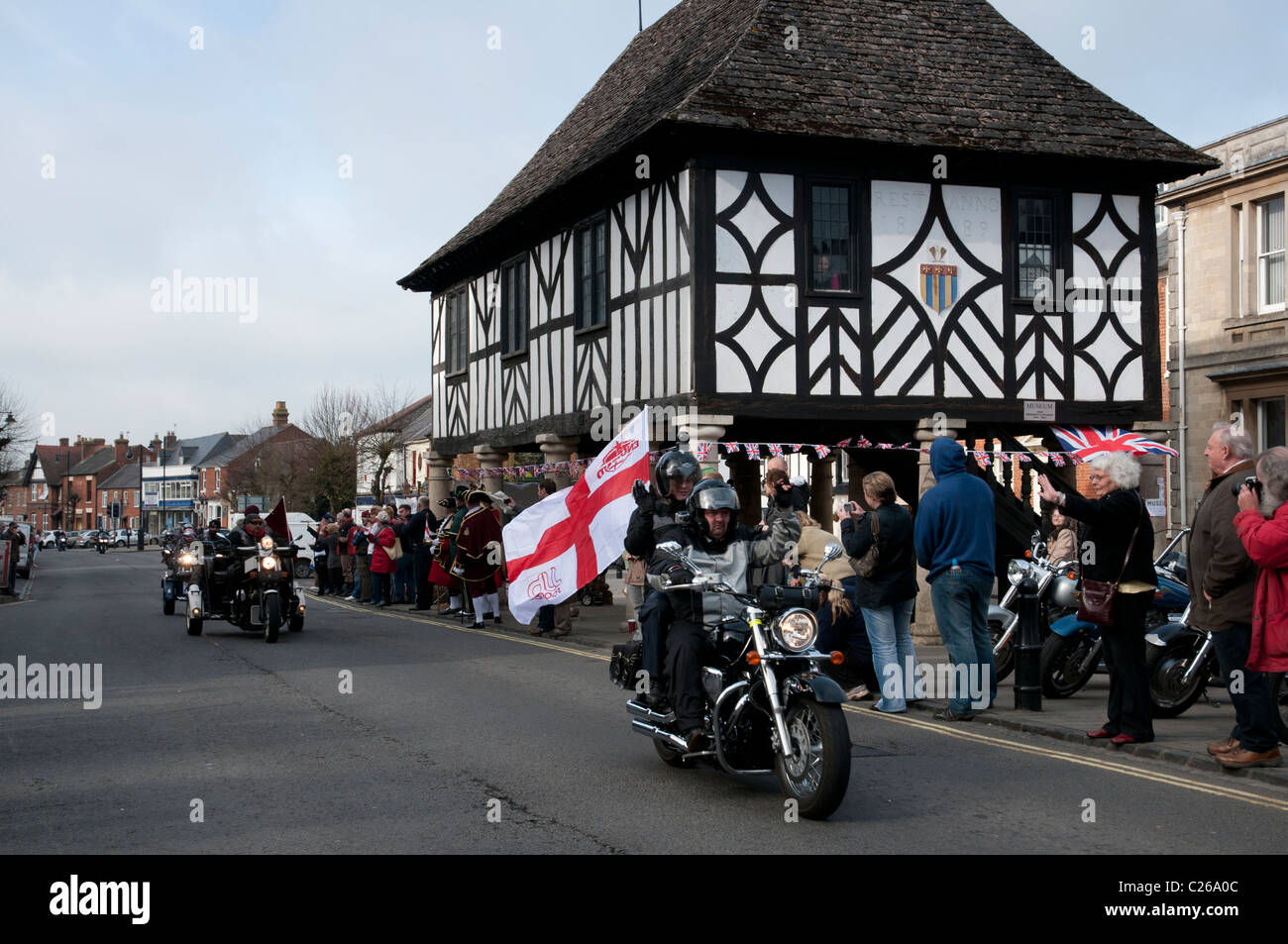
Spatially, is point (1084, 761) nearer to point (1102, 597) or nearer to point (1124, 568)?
point (1102, 597)

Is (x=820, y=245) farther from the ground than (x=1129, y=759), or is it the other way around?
(x=820, y=245)

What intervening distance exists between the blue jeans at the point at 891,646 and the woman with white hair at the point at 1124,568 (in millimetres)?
1990

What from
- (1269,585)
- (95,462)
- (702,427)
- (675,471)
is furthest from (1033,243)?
(95,462)

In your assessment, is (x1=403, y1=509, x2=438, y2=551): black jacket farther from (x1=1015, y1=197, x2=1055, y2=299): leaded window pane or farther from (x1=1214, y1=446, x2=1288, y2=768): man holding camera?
(x1=1214, y1=446, x2=1288, y2=768): man holding camera

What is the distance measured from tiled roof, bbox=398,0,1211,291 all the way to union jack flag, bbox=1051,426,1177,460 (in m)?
3.87

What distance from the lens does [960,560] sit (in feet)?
33.8

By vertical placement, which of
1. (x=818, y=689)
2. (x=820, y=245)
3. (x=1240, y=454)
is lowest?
(x=818, y=689)

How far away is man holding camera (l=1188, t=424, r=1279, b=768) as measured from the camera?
8102 mm

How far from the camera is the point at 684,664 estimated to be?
290 inches

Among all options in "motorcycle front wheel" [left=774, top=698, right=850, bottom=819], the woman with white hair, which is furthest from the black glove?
the woman with white hair

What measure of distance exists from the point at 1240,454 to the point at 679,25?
19.0 metres
